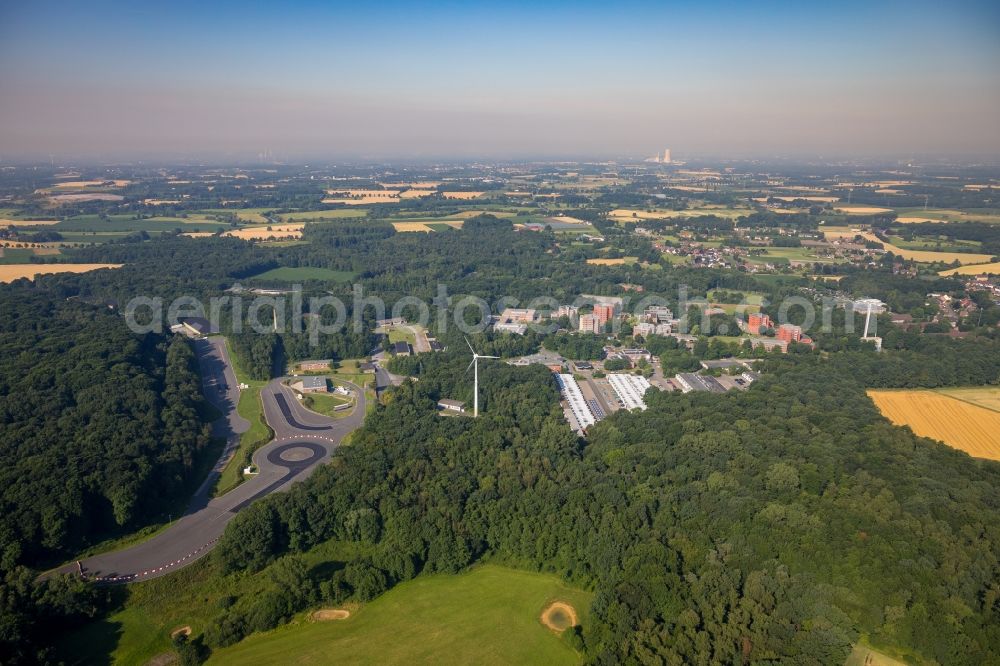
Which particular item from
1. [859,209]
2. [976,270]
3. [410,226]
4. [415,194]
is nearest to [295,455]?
[410,226]

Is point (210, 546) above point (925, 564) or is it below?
below

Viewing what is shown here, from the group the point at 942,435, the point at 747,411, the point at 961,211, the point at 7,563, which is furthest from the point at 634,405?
the point at 961,211

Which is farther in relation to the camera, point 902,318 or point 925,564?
point 902,318

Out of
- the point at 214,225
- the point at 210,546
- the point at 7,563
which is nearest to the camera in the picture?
the point at 7,563

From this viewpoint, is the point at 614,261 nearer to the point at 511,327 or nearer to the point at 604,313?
the point at 604,313

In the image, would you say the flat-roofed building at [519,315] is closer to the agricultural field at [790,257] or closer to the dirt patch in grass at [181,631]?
the agricultural field at [790,257]

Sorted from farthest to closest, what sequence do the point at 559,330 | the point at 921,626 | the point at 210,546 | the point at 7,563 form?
the point at 559,330, the point at 210,546, the point at 7,563, the point at 921,626

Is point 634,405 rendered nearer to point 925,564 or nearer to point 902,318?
point 925,564
